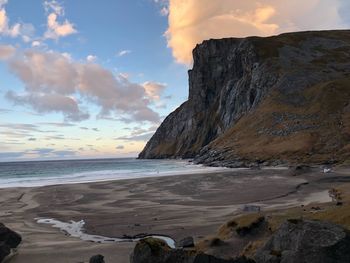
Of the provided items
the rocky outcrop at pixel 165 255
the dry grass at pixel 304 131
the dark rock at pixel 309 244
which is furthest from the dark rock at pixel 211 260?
the dry grass at pixel 304 131

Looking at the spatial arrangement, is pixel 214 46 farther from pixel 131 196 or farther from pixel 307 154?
pixel 131 196

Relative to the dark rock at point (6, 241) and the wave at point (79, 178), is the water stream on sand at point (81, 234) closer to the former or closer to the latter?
the dark rock at point (6, 241)

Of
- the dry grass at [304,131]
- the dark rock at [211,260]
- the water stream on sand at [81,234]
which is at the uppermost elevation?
the dry grass at [304,131]

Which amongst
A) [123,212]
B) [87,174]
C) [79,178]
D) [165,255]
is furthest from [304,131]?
[165,255]

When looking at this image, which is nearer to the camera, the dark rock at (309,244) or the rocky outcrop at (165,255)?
the dark rock at (309,244)

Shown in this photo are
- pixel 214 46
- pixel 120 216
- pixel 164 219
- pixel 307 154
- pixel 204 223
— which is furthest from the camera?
pixel 214 46

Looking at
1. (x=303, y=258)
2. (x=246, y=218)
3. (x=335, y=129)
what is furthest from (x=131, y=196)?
(x=335, y=129)

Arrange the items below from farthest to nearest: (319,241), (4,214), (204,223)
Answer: (4,214)
(204,223)
(319,241)

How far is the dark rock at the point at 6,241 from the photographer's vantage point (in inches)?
A: 595

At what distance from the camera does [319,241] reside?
9016mm

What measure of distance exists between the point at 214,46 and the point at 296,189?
153 m

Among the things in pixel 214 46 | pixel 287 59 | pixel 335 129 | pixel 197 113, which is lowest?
pixel 335 129

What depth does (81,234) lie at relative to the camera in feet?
65.9

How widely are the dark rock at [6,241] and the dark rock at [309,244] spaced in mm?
9584
